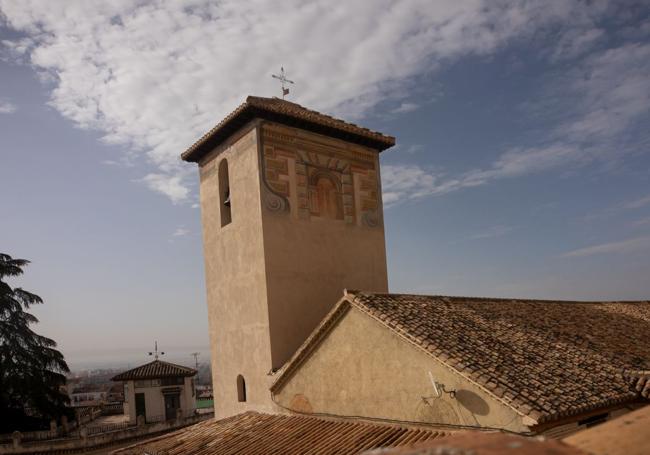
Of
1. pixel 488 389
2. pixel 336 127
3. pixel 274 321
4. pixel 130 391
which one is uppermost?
pixel 336 127

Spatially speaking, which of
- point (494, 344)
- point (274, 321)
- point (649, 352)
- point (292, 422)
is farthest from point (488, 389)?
point (649, 352)

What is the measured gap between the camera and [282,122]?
12.1 metres

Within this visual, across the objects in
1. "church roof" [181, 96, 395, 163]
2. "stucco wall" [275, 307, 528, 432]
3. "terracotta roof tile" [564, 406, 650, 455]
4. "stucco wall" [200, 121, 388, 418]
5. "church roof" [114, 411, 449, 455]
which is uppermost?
"church roof" [181, 96, 395, 163]

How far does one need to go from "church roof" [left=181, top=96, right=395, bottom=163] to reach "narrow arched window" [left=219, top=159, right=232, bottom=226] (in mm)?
652

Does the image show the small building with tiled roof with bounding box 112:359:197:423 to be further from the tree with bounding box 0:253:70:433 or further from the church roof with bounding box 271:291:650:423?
the church roof with bounding box 271:291:650:423

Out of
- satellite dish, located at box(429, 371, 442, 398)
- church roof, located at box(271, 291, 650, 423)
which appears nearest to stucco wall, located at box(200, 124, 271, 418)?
church roof, located at box(271, 291, 650, 423)

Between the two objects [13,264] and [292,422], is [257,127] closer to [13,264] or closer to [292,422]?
[292,422]

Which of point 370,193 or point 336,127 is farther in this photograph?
point 370,193

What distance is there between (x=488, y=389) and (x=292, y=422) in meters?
4.40

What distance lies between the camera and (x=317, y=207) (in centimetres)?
1259

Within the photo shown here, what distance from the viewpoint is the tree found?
22.3 meters

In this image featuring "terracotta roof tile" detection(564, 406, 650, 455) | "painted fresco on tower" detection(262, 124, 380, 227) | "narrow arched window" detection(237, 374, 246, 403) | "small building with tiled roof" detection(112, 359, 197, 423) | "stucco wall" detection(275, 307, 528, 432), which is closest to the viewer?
"terracotta roof tile" detection(564, 406, 650, 455)

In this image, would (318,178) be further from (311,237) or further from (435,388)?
(435,388)

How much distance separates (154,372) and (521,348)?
75.6 feet
